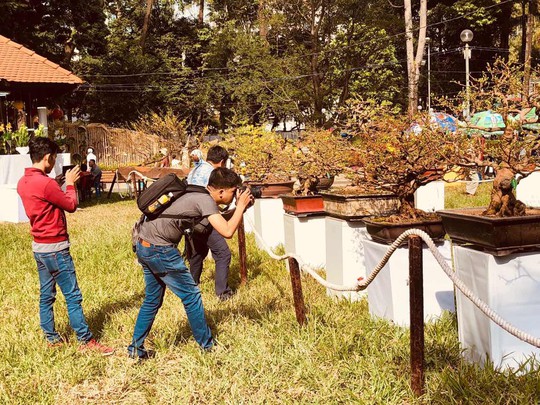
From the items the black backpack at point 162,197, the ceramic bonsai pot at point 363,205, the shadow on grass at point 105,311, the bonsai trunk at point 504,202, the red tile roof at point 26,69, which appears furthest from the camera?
the red tile roof at point 26,69

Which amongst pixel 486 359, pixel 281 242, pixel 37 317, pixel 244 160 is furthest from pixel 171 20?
pixel 486 359

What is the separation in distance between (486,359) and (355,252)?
87.6 inches

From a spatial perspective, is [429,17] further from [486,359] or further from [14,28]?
[486,359]

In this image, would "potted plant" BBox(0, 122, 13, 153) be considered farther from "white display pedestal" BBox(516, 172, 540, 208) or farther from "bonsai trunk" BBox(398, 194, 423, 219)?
"bonsai trunk" BBox(398, 194, 423, 219)

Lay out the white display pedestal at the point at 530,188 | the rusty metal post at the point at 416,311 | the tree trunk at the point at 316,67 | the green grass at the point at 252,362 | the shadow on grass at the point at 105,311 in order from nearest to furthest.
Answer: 1. the rusty metal post at the point at 416,311
2. the green grass at the point at 252,362
3. the shadow on grass at the point at 105,311
4. the white display pedestal at the point at 530,188
5. the tree trunk at the point at 316,67

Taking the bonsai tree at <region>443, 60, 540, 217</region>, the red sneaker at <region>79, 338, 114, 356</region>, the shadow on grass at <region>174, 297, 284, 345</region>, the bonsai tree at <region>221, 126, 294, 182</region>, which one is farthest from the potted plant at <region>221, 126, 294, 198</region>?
the red sneaker at <region>79, 338, 114, 356</region>

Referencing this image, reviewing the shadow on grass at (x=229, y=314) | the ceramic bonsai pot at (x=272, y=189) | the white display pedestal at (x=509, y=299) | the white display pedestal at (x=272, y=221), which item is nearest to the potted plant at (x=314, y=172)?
the white display pedestal at (x=272, y=221)

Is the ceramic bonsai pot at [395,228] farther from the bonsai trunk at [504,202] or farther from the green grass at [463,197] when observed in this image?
the green grass at [463,197]

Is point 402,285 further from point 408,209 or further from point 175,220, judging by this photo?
point 175,220

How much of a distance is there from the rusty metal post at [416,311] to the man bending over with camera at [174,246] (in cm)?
129

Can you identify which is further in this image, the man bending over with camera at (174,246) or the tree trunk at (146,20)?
the tree trunk at (146,20)

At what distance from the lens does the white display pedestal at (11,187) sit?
14742 mm

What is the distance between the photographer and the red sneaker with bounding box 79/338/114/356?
195 inches

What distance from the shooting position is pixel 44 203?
194 inches
